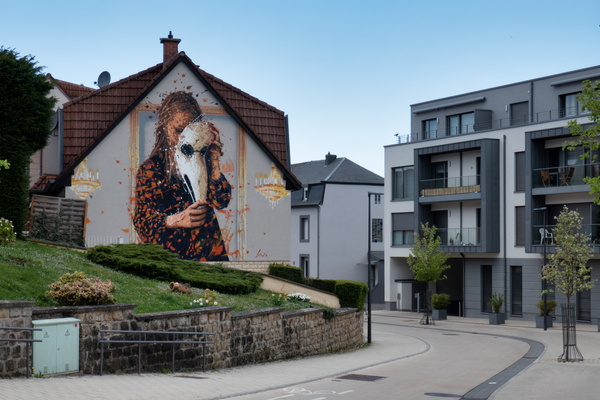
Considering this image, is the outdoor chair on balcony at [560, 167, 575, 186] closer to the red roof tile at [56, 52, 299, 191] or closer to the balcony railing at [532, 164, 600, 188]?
the balcony railing at [532, 164, 600, 188]

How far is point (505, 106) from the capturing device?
51312 mm

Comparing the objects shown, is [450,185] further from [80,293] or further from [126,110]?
[80,293]

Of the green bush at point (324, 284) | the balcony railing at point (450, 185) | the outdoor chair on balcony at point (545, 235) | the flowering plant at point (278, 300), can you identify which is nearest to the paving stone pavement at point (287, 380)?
the flowering plant at point (278, 300)

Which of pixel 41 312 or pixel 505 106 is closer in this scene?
pixel 41 312

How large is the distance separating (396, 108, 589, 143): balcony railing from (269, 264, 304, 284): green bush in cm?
1843

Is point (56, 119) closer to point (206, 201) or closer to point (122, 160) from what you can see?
point (122, 160)

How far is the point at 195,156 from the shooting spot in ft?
117

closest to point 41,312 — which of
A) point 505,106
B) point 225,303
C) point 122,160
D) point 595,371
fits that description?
point 225,303

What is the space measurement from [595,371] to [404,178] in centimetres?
3342

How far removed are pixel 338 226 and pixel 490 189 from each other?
692 inches

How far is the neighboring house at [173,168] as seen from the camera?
112 feet

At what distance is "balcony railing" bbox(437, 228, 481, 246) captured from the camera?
4995 cm

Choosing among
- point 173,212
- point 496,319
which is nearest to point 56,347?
point 173,212

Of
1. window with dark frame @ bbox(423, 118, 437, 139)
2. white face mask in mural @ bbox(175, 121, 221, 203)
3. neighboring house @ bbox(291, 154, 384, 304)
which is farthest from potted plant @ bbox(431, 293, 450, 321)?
white face mask in mural @ bbox(175, 121, 221, 203)
